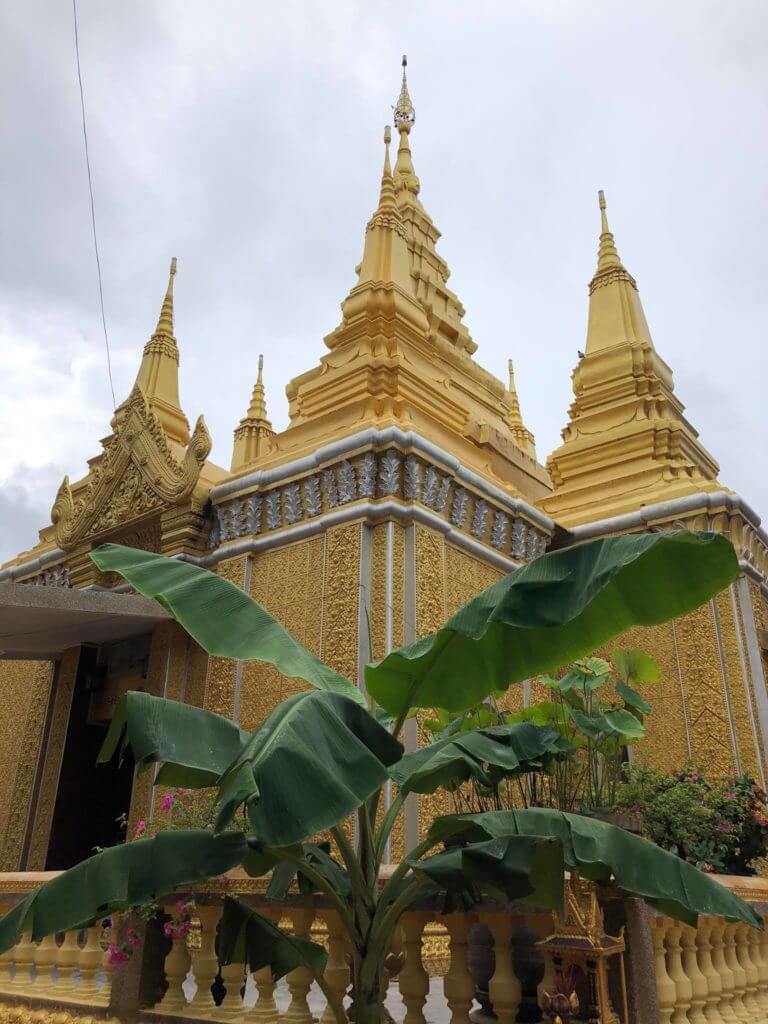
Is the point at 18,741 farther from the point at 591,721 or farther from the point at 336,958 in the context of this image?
the point at 336,958

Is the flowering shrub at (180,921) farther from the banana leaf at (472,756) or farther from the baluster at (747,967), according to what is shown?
the baluster at (747,967)

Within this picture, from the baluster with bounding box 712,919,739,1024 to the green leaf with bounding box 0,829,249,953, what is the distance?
2229 millimetres

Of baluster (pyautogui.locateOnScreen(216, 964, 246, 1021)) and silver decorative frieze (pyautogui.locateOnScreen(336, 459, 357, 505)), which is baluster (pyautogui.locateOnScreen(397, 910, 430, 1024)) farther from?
silver decorative frieze (pyautogui.locateOnScreen(336, 459, 357, 505))

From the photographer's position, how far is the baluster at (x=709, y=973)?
12.4 ft

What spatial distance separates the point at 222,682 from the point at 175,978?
464cm

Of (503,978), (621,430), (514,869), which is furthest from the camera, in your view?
(621,430)

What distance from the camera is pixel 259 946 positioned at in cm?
344

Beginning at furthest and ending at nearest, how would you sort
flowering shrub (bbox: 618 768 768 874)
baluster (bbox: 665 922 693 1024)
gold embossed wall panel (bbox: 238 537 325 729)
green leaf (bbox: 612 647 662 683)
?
gold embossed wall panel (bbox: 238 537 325 729) → flowering shrub (bbox: 618 768 768 874) → green leaf (bbox: 612 647 662 683) → baluster (bbox: 665 922 693 1024)

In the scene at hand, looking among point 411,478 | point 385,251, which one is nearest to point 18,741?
point 411,478

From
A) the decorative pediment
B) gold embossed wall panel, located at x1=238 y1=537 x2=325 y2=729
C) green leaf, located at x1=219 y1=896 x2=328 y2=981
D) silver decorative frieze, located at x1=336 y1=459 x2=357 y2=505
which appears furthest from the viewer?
the decorative pediment

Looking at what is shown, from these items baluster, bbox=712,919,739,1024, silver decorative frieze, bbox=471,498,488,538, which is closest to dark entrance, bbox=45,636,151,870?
silver decorative frieze, bbox=471,498,488,538

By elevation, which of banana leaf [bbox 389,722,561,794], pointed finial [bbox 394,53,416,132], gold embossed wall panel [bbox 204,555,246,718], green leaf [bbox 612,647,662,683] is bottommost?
banana leaf [bbox 389,722,561,794]

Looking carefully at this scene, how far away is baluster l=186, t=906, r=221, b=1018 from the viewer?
3758mm

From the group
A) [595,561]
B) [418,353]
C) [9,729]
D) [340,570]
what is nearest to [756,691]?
[340,570]
